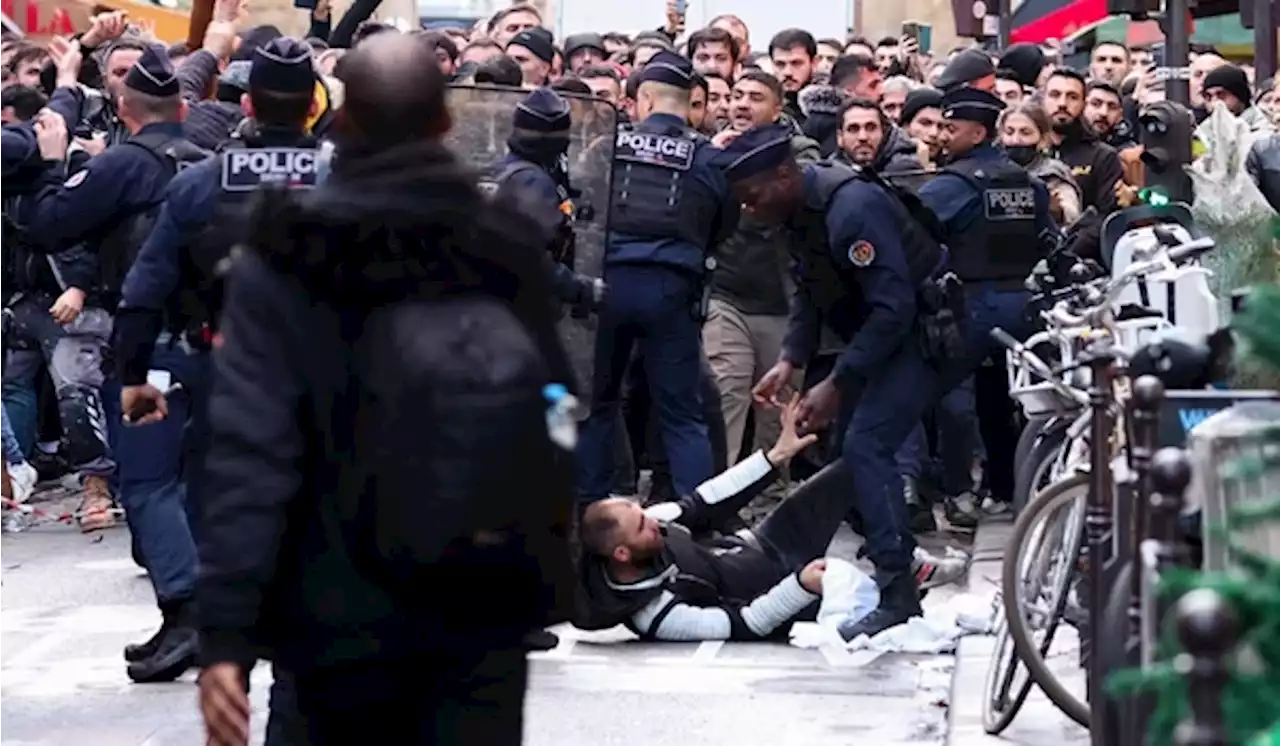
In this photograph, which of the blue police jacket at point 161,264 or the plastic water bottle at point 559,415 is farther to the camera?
the blue police jacket at point 161,264

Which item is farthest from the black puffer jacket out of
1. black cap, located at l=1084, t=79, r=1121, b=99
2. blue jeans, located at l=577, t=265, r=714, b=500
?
black cap, located at l=1084, t=79, r=1121, b=99

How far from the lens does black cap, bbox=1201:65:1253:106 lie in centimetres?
1415

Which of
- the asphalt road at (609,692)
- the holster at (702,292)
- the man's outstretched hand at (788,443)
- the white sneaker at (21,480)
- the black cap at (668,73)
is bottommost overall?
the asphalt road at (609,692)

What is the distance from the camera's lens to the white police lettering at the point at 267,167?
746cm

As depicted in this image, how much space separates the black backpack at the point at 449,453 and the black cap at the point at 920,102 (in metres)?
8.23

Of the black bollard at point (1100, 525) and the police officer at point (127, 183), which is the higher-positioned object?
the police officer at point (127, 183)

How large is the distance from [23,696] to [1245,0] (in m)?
13.3

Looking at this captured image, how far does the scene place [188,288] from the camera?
25.8 ft

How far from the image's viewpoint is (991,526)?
11.4 meters

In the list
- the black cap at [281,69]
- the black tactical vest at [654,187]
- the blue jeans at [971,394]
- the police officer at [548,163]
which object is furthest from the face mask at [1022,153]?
the black cap at [281,69]

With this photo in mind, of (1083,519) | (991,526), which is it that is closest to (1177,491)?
(1083,519)

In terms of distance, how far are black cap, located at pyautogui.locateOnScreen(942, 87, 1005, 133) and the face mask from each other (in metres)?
1.69

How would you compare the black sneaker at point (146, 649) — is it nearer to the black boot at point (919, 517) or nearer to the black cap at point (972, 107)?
the black cap at point (972, 107)

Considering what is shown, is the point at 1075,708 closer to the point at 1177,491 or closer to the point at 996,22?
the point at 1177,491
